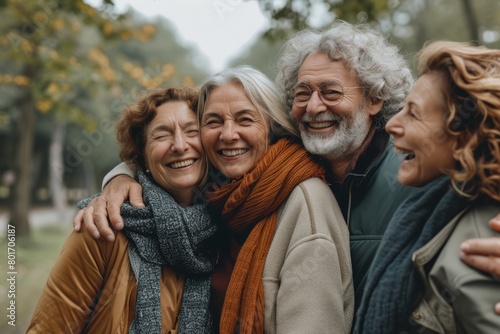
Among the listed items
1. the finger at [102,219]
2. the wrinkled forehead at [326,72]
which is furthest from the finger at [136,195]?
the wrinkled forehead at [326,72]

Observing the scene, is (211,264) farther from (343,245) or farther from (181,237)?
(343,245)

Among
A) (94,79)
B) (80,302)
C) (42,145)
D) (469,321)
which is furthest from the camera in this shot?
(42,145)

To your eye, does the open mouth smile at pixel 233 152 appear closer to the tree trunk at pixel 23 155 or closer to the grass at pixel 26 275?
the grass at pixel 26 275

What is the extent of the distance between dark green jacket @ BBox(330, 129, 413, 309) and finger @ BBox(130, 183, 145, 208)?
1.03 meters

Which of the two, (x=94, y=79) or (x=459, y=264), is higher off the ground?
(x=94, y=79)

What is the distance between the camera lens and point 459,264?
1.81 metres

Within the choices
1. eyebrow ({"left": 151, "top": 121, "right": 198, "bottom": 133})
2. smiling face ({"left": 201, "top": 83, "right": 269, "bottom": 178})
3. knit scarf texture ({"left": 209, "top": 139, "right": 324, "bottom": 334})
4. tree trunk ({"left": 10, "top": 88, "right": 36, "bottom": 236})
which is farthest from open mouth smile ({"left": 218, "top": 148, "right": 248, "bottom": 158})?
tree trunk ({"left": 10, "top": 88, "right": 36, "bottom": 236})

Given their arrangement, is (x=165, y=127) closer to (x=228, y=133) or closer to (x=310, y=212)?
(x=228, y=133)

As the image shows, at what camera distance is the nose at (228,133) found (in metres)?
2.71

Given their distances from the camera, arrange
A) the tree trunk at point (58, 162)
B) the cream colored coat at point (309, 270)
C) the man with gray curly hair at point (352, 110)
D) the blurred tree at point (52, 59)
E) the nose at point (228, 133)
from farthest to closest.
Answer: the tree trunk at point (58, 162), the blurred tree at point (52, 59), the nose at point (228, 133), the man with gray curly hair at point (352, 110), the cream colored coat at point (309, 270)

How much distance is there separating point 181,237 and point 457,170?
1.29 meters

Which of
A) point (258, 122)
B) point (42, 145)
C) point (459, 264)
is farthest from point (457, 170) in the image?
point (42, 145)

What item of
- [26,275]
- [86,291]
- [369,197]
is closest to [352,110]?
[369,197]

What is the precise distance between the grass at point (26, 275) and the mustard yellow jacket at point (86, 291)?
10.00 feet
